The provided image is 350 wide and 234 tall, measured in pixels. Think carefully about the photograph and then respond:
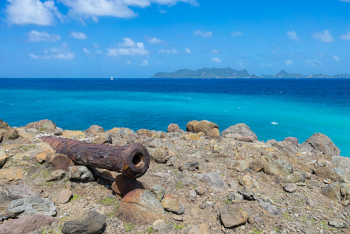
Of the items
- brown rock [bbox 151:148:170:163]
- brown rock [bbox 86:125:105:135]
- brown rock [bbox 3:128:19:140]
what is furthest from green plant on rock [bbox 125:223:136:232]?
brown rock [bbox 86:125:105:135]

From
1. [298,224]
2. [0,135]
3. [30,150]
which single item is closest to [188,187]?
[298,224]

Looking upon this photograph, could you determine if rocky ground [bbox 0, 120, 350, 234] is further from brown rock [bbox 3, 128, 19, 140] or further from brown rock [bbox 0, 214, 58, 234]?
brown rock [bbox 3, 128, 19, 140]

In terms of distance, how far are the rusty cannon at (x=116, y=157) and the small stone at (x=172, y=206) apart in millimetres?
1038

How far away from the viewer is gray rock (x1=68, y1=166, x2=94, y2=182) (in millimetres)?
6852

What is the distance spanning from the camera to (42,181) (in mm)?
6945

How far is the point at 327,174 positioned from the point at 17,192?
36.4 ft

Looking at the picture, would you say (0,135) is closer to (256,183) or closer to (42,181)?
(42,181)

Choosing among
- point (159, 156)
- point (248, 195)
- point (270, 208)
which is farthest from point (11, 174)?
point (270, 208)

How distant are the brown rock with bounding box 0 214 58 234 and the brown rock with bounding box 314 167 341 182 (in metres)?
9.89

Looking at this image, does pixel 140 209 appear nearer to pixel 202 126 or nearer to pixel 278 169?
pixel 278 169

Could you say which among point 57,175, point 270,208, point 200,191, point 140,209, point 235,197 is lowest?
point 270,208

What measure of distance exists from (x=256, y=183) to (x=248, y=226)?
8.07 feet

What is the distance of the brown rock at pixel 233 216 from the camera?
5.98 metres

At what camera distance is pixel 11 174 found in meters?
6.98
